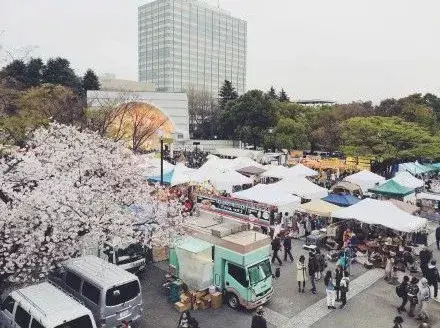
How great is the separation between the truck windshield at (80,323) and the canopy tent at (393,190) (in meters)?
18.6

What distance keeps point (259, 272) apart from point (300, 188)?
11.3 metres

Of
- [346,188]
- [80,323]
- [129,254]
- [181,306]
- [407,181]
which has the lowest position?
[181,306]

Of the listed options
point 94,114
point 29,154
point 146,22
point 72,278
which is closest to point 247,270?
point 72,278

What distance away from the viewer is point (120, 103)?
1411 inches

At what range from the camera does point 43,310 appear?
8.88m

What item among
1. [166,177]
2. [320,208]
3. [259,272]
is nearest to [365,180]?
[320,208]

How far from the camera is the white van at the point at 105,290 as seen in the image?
33.0 feet

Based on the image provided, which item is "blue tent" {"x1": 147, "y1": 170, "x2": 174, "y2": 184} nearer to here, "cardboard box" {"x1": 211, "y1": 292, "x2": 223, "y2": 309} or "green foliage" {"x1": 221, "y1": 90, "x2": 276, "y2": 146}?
"cardboard box" {"x1": 211, "y1": 292, "x2": 223, "y2": 309}

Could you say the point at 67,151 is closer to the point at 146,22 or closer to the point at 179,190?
the point at 179,190

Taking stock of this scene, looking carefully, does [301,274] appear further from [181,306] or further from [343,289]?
[181,306]

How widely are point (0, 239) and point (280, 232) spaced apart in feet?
36.8

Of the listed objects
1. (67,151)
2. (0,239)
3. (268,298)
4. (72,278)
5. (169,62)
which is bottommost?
(268,298)

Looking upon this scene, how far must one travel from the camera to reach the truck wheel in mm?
11708

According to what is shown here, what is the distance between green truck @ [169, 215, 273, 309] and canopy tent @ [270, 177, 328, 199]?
991cm
